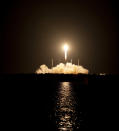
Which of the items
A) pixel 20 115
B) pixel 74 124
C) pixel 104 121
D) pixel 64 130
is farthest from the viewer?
pixel 20 115

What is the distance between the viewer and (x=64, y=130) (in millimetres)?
32656

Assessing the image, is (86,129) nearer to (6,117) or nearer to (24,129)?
(24,129)

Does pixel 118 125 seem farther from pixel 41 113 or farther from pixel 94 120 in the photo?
pixel 41 113

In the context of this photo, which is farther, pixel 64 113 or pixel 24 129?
pixel 64 113

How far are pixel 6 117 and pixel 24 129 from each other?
8694 millimetres

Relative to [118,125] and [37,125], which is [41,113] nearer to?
[37,125]

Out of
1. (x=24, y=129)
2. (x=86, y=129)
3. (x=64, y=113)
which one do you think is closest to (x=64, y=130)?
(x=86, y=129)

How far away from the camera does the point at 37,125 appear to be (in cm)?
3625

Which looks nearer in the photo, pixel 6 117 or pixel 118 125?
pixel 118 125

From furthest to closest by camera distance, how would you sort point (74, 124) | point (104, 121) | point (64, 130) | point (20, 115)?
point (20, 115) → point (104, 121) → point (74, 124) → point (64, 130)

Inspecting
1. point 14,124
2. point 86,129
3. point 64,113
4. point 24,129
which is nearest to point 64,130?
point 86,129

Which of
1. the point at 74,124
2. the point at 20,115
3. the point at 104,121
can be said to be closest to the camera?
the point at 74,124

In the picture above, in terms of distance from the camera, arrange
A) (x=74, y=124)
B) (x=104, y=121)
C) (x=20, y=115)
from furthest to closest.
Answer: (x=20, y=115), (x=104, y=121), (x=74, y=124)

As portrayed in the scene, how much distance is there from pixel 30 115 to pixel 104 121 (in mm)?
12863
